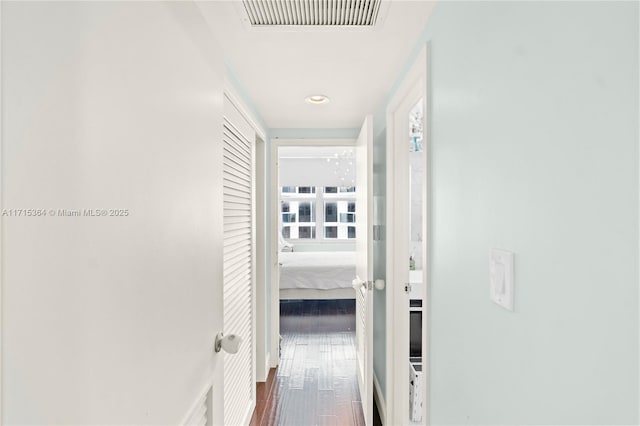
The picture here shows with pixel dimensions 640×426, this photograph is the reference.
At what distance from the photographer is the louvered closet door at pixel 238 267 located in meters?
1.84

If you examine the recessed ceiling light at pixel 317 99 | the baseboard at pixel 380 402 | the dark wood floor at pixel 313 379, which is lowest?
the dark wood floor at pixel 313 379

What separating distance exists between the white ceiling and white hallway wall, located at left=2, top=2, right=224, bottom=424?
19.6 inches

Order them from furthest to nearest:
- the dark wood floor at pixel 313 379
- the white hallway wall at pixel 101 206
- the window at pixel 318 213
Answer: the window at pixel 318 213
the dark wood floor at pixel 313 379
the white hallway wall at pixel 101 206

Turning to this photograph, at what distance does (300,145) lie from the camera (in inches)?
122

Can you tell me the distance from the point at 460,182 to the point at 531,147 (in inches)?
14.0

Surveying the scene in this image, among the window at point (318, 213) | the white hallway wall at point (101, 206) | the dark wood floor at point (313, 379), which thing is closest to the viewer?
the white hallway wall at point (101, 206)

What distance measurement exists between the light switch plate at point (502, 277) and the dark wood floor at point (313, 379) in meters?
1.95

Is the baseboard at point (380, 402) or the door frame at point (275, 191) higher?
the door frame at point (275, 191)

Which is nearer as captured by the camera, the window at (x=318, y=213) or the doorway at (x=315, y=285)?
the doorway at (x=315, y=285)

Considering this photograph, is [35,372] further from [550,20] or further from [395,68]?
[395,68]

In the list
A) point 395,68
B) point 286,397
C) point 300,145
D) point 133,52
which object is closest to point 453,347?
point 133,52

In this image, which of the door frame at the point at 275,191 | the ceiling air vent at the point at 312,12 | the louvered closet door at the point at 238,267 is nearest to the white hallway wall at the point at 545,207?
the ceiling air vent at the point at 312,12

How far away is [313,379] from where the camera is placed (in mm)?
2955

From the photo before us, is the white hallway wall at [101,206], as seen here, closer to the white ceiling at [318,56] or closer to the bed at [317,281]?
the white ceiling at [318,56]
